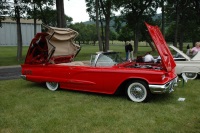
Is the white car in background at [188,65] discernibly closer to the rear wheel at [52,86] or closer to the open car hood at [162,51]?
the open car hood at [162,51]

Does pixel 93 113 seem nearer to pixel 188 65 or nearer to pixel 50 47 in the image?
pixel 50 47

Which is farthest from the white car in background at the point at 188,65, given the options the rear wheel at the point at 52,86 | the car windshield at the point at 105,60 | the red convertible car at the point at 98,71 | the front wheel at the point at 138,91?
the rear wheel at the point at 52,86

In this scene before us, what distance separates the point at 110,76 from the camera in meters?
6.91

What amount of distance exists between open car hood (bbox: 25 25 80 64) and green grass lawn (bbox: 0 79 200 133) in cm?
124

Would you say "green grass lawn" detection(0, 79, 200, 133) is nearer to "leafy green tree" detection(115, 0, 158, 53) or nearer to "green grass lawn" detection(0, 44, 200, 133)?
"green grass lawn" detection(0, 44, 200, 133)

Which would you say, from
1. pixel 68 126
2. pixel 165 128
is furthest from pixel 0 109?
pixel 165 128

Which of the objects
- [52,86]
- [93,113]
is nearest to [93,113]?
[93,113]

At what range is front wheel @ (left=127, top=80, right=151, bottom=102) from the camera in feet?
21.5

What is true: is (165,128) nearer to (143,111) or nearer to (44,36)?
(143,111)

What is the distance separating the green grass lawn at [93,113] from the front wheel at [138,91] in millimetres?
203

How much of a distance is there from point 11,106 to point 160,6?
26967 millimetres

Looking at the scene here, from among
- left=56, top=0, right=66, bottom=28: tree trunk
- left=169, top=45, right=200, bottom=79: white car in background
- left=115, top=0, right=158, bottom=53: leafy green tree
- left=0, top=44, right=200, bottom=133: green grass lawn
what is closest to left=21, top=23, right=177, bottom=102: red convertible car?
left=0, top=44, right=200, bottom=133: green grass lawn

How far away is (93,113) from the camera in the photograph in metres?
5.80

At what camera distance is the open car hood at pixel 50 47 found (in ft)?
26.6
